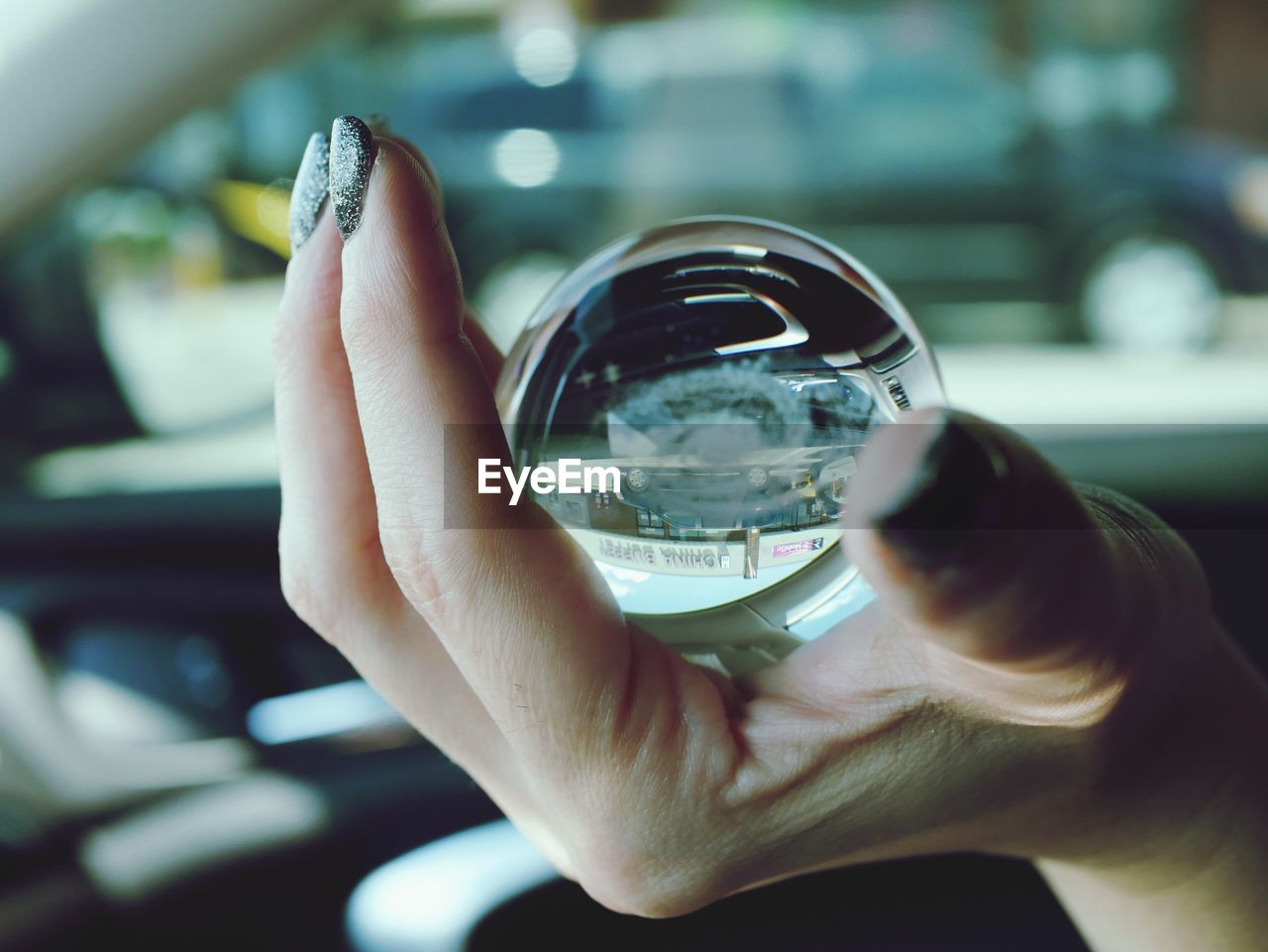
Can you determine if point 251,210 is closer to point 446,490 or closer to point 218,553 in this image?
point 218,553

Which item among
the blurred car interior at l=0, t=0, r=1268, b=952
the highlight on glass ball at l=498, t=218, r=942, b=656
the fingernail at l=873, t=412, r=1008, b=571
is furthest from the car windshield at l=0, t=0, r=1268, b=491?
the fingernail at l=873, t=412, r=1008, b=571

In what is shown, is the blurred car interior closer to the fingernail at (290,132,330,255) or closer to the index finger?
the fingernail at (290,132,330,255)

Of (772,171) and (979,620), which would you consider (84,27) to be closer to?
(979,620)

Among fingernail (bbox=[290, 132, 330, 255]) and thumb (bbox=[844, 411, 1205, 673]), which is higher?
fingernail (bbox=[290, 132, 330, 255])

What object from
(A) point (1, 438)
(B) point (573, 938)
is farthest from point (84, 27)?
(B) point (573, 938)

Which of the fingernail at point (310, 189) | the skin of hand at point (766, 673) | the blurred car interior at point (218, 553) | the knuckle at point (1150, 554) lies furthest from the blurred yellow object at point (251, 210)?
the knuckle at point (1150, 554)

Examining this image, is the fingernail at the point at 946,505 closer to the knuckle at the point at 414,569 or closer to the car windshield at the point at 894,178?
the knuckle at the point at 414,569
